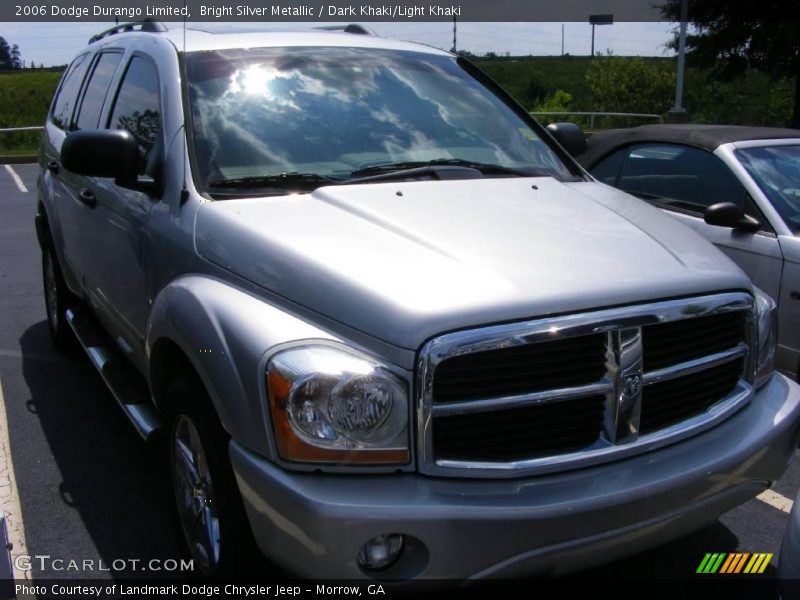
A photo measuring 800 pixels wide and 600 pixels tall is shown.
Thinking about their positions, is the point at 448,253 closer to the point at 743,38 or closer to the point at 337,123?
the point at 337,123

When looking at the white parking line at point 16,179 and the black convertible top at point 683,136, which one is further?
the white parking line at point 16,179

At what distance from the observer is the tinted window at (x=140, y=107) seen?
3.66 meters

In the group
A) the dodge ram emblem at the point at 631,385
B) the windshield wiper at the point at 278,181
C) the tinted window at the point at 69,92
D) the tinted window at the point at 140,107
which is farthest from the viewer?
the tinted window at the point at 69,92

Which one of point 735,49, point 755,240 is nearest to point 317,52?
point 755,240

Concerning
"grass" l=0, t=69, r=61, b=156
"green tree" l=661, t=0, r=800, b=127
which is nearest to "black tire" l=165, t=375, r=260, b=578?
"green tree" l=661, t=0, r=800, b=127

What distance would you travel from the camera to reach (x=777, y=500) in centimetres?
383

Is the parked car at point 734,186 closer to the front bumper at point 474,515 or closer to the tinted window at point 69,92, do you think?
the front bumper at point 474,515

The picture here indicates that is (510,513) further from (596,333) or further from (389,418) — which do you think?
(596,333)

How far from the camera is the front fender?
237cm

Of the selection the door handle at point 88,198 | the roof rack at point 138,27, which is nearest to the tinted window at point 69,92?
the roof rack at point 138,27

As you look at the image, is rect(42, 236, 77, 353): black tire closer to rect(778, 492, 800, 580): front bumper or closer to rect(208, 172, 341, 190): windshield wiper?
rect(208, 172, 341, 190): windshield wiper

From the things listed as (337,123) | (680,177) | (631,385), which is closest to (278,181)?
(337,123)

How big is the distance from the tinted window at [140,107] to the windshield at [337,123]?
0.25 meters

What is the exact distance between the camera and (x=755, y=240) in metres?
5.10
